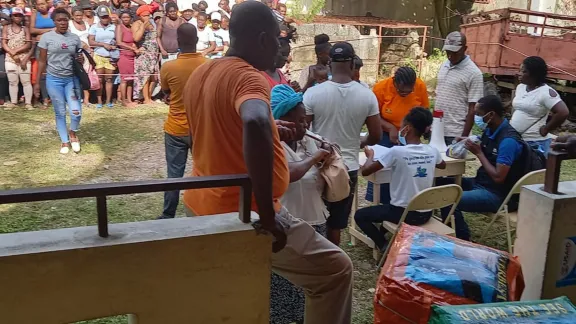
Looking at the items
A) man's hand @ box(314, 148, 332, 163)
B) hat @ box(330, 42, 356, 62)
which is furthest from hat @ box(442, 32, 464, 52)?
man's hand @ box(314, 148, 332, 163)

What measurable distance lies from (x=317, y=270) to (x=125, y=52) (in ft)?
29.2

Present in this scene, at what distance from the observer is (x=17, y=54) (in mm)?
9719

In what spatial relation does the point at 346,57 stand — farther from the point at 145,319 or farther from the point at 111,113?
the point at 111,113

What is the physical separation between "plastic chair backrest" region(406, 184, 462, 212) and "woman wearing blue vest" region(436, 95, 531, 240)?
468 millimetres

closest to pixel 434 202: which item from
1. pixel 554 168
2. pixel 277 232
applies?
pixel 554 168

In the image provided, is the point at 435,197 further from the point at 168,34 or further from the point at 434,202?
the point at 168,34

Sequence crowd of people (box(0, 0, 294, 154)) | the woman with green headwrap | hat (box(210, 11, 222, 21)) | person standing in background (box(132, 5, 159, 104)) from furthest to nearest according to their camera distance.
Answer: hat (box(210, 11, 222, 21)) < person standing in background (box(132, 5, 159, 104)) < crowd of people (box(0, 0, 294, 154)) < the woman with green headwrap

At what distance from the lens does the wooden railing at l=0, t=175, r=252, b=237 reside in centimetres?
187

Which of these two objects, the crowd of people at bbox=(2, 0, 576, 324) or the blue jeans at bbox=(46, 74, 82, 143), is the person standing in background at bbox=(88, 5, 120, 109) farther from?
the blue jeans at bbox=(46, 74, 82, 143)

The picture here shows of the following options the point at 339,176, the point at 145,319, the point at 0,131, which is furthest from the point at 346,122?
the point at 0,131

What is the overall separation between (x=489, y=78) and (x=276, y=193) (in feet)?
35.6

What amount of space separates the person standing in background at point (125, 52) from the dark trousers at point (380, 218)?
720 centimetres

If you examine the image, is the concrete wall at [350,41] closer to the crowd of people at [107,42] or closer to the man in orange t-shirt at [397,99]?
the crowd of people at [107,42]

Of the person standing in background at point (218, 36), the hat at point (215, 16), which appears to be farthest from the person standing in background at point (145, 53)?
the hat at point (215, 16)
